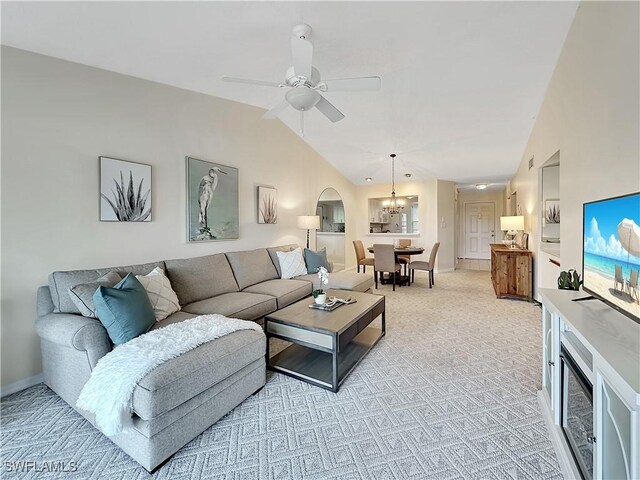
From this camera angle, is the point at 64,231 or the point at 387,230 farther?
the point at 387,230

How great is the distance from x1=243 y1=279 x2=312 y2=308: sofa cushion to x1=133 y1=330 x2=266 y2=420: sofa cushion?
126 cm

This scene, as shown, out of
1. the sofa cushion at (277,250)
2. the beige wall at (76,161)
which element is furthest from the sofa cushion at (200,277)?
the sofa cushion at (277,250)

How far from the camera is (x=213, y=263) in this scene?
3426 millimetres

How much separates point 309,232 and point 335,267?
1549 millimetres

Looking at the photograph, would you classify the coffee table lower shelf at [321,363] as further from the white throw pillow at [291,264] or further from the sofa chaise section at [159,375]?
the white throw pillow at [291,264]

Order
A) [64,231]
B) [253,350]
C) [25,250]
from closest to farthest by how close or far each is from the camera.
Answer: [253,350]
[25,250]
[64,231]

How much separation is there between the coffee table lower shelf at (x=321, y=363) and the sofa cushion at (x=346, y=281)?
973 millimetres

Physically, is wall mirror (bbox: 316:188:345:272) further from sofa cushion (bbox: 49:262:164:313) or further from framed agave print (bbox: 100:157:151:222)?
sofa cushion (bbox: 49:262:164:313)

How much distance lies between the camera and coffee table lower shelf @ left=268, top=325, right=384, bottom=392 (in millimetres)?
2242

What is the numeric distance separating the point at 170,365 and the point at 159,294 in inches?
41.5

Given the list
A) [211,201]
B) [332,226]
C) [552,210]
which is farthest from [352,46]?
[332,226]

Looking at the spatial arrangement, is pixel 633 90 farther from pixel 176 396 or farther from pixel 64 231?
pixel 64 231

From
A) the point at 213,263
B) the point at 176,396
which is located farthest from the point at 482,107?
the point at 176,396

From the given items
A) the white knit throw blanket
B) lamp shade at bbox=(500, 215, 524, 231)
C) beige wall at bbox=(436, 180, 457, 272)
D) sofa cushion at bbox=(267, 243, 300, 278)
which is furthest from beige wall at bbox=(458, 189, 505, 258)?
the white knit throw blanket
